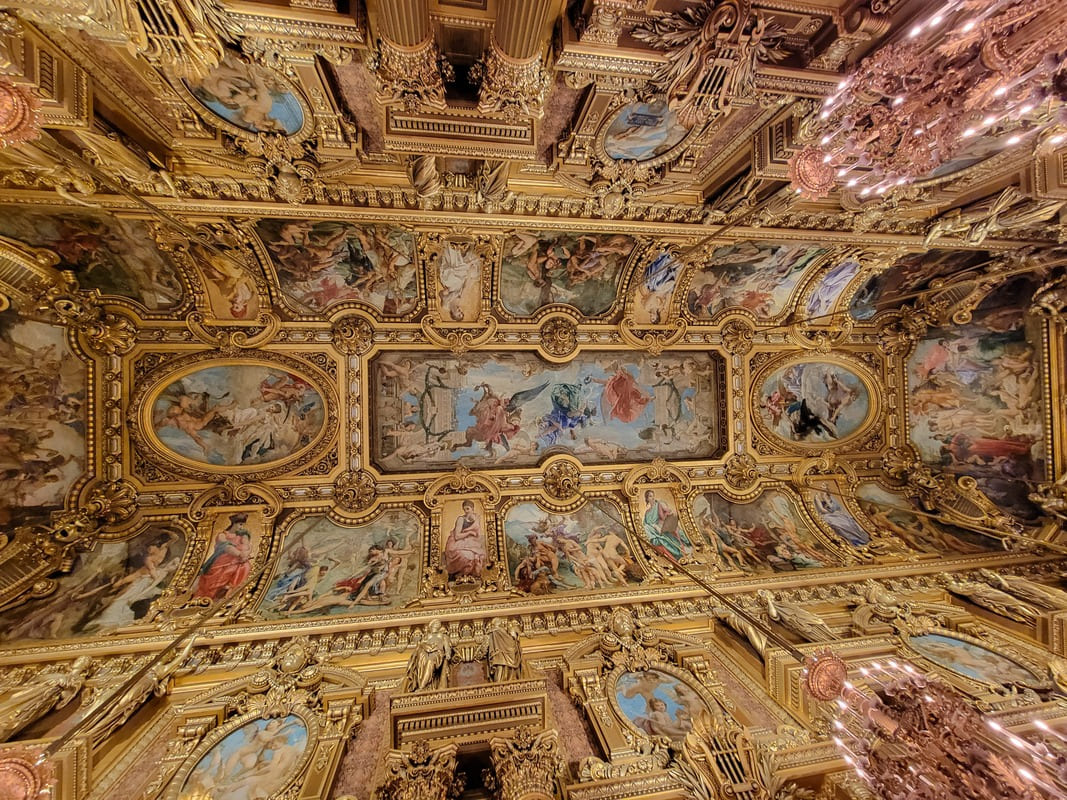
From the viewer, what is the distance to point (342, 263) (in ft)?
22.1

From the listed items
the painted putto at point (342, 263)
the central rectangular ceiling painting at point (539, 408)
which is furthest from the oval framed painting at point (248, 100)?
the central rectangular ceiling painting at point (539, 408)

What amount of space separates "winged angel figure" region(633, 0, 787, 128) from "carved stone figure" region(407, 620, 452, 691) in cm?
686

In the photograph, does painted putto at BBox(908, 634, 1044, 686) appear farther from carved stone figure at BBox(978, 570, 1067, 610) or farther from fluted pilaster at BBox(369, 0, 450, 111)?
fluted pilaster at BBox(369, 0, 450, 111)

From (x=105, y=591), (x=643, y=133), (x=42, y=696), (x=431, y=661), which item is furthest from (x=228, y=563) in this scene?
(x=643, y=133)

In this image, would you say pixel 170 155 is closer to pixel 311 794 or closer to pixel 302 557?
pixel 302 557

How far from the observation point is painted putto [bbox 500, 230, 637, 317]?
22.4ft

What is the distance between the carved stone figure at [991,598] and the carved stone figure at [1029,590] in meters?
0.13

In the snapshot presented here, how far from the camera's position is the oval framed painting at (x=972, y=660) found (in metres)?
4.91

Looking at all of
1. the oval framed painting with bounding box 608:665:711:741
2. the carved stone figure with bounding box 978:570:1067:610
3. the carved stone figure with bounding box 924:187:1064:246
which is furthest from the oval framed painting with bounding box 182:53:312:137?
the carved stone figure with bounding box 978:570:1067:610

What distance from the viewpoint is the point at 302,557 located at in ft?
22.0

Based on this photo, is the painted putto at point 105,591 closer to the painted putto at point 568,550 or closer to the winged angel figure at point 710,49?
the painted putto at point 568,550

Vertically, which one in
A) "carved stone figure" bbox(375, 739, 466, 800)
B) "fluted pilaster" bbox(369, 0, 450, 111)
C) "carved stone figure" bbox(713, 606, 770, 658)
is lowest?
"carved stone figure" bbox(375, 739, 466, 800)

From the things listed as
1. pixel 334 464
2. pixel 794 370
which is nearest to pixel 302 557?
pixel 334 464

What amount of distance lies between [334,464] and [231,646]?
10.1 ft
